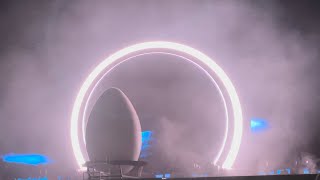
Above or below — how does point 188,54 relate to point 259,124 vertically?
above

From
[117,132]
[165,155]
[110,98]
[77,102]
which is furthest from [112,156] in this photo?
[165,155]

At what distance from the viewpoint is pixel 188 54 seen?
1532 cm

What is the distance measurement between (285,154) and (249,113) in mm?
2238

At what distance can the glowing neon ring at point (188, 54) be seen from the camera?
45.2 ft

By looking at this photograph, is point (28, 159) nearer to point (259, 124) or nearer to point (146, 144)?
point (146, 144)

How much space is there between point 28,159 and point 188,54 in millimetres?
8530

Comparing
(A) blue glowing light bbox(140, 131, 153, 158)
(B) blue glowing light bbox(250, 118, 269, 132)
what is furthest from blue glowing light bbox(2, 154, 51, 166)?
(B) blue glowing light bbox(250, 118, 269, 132)

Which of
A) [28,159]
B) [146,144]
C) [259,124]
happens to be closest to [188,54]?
[146,144]

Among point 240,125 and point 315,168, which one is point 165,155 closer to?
point 240,125

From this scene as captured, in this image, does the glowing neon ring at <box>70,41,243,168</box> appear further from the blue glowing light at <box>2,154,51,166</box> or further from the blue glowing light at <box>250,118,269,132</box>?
the blue glowing light at <box>2,154,51,166</box>

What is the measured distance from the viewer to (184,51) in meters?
15.4

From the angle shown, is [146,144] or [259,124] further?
[259,124]

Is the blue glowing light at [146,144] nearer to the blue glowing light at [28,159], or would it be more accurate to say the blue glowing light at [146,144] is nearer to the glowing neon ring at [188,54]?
the glowing neon ring at [188,54]

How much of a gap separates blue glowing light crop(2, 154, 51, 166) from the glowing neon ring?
4.76m
